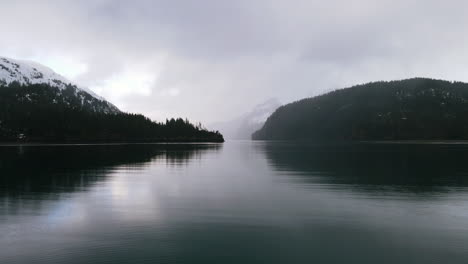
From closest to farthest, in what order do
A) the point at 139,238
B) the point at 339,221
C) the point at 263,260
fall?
the point at 263,260 → the point at 139,238 → the point at 339,221

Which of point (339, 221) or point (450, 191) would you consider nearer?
point (339, 221)

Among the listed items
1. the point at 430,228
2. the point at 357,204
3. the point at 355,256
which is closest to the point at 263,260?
the point at 355,256

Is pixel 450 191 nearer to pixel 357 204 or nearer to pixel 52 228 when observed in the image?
pixel 357 204

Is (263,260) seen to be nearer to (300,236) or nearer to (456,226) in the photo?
(300,236)

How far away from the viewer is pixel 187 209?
27.9 m

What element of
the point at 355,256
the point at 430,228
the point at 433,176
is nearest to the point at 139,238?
the point at 355,256

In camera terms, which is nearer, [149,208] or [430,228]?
[430,228]

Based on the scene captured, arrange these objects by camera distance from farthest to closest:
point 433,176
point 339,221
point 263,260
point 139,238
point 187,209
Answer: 1. point 433,176
2. point 187,209
3. point 339,221
4. point 139,238
5. point 263,260

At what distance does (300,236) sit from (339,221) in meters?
4.71

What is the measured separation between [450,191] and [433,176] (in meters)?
14.5

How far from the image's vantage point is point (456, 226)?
22.4 metres

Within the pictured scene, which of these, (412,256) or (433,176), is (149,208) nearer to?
(412,256)

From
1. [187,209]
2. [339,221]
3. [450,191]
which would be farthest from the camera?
[450,191]

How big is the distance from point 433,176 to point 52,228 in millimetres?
46691
